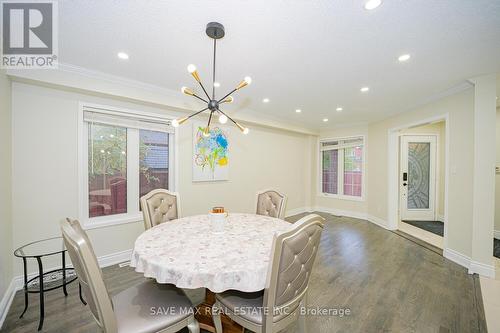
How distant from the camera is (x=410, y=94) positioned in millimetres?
3176

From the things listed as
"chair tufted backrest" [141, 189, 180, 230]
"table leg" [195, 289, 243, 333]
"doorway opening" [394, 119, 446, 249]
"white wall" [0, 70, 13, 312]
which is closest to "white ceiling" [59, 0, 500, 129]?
"white wall" [0, 70, 13, 312]

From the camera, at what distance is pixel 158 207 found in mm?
2299

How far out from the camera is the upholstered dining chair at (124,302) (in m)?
1.00

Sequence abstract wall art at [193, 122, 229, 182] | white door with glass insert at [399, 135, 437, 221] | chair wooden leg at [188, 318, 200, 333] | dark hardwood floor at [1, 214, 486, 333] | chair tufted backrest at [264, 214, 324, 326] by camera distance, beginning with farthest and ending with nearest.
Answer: white door with glass insert at [399, 135, 437, 221], abstract wall art at [193, 122, 229, 182], dark hardwood floor at [1, 214, 486, 333], chair wooden leg at [188, 318, 200, 333], chair tufted backrest at [264, 214, 324, 326]

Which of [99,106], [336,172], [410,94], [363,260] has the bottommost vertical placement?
[363,260]

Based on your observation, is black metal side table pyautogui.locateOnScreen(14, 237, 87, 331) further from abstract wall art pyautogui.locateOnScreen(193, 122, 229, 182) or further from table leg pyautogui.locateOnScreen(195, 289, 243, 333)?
abstract wall art pyautogui.locateOnScreen(193, 122, 229, 182)

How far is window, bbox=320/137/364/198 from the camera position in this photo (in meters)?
5.40

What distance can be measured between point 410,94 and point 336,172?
296 cm

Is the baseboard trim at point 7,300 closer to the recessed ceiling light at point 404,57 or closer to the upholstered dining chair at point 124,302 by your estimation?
the upholstered dining chair at point 124,302

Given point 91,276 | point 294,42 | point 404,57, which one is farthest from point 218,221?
point 404,57

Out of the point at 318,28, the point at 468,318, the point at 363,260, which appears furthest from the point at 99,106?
the point at 468,318

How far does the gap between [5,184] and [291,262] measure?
2759 millimetres

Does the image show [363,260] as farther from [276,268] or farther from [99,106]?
[99,106]

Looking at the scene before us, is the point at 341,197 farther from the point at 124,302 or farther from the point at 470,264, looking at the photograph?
the point at 124,302
